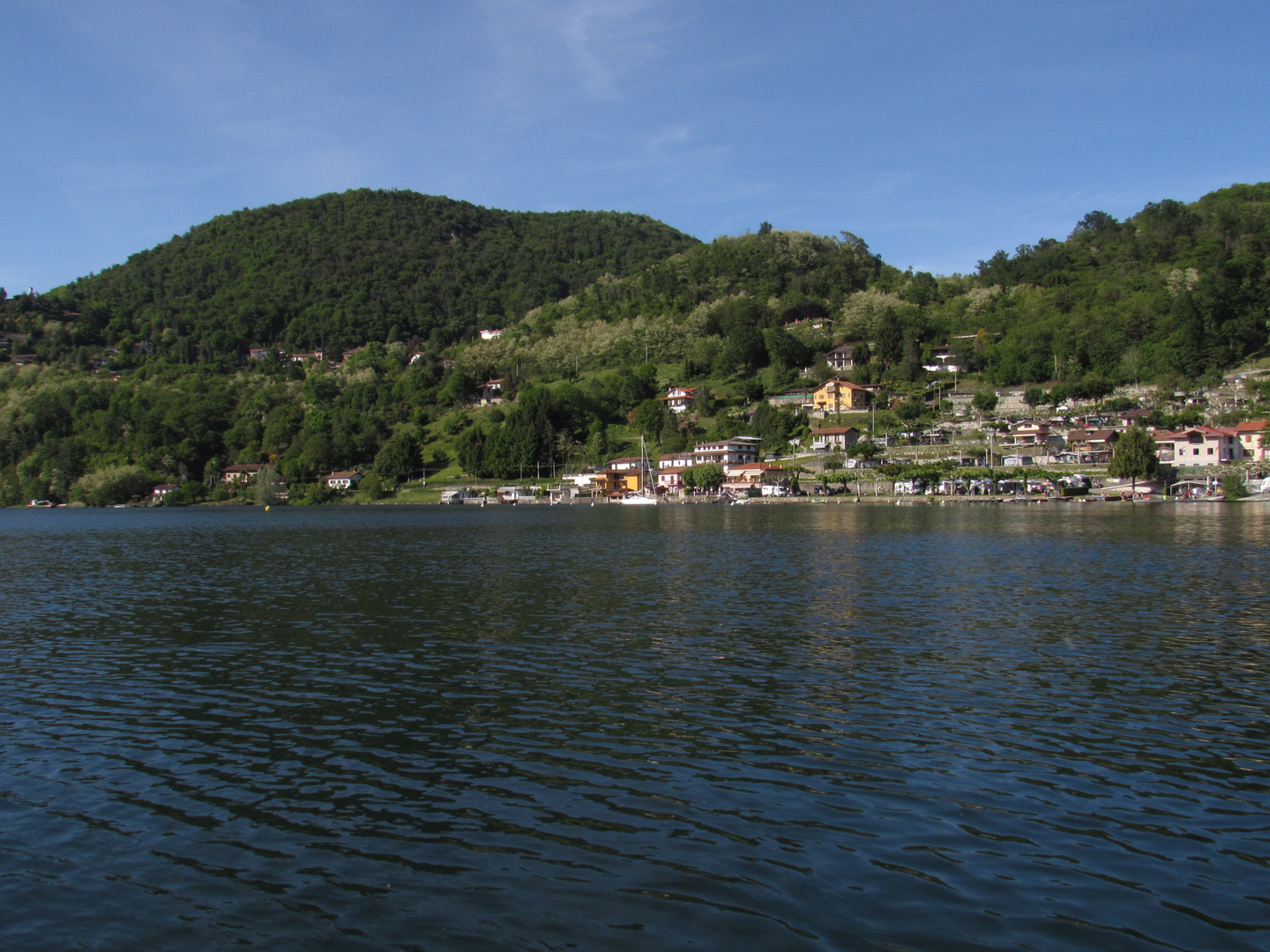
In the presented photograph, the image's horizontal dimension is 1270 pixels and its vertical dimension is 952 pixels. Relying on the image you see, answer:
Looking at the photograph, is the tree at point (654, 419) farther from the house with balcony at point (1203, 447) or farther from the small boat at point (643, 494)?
the house with balcony at point (1203, 447)

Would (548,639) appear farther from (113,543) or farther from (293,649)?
(113,543)

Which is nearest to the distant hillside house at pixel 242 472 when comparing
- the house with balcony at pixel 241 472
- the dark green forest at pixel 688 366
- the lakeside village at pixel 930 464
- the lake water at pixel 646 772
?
the house with balcony at pixel 241 472

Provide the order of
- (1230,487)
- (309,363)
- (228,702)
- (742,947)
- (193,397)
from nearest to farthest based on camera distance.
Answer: (742,947), (228,702), (1230,487), (193,397), (309,363)

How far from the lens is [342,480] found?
140 meters

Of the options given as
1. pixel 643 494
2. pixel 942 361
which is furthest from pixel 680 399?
pixel 942 361

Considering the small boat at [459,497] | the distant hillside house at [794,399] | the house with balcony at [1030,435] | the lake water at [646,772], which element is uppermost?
the distant hillside house at [794,399]

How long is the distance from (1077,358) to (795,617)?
12308cm

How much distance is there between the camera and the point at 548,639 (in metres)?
18.7

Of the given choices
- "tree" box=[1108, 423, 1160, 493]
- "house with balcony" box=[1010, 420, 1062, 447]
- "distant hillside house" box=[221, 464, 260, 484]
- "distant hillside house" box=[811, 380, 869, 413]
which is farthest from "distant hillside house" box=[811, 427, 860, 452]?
"distant hillside house" box=[221, 464, 260, 484]

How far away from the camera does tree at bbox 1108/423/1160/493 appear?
8181 cm

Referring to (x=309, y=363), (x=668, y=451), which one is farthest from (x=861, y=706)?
(x=309, y=363)

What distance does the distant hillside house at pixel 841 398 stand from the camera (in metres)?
127

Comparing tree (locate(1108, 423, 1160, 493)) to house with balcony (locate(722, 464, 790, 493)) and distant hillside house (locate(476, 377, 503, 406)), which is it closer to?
house with balcony (locate(722, 464, 790, 493))

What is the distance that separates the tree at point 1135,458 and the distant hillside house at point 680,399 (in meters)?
73.5
